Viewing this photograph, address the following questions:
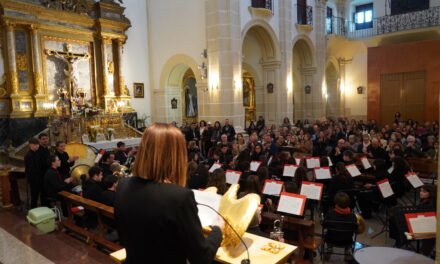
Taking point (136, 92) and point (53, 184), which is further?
point (136, 92)

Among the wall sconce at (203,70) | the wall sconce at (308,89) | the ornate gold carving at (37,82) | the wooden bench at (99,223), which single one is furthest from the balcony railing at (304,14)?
the wooden bench at (99,223)

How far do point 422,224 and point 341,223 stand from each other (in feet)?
3.24

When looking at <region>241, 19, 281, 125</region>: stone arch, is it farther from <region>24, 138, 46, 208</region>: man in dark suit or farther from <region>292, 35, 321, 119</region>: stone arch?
<region>24, 138, 46, 208</region>: man in dark suit

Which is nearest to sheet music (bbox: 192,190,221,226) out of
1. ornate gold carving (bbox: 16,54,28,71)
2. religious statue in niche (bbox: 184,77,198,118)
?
ornate gold carving (bbox: 16,54,28,71)

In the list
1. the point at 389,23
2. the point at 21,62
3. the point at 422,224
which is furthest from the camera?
the point at 389,23

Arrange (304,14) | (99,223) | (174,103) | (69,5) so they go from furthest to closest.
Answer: (304,14), (174,103), (69,5), (99,223)

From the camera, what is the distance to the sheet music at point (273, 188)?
209 inches

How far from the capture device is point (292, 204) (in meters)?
4.24

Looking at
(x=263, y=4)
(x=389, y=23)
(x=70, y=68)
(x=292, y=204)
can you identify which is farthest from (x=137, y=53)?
(x=389, y=23)

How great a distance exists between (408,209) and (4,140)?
43.7 feet

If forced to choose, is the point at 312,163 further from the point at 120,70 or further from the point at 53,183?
the point at 120,70

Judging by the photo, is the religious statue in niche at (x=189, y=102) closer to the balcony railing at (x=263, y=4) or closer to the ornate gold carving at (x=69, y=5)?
the balcony railing at (x=263, y=4)

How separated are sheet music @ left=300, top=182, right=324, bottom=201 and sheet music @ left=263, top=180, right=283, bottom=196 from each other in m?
0.38

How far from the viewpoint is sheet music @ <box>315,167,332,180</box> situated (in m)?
6.52
